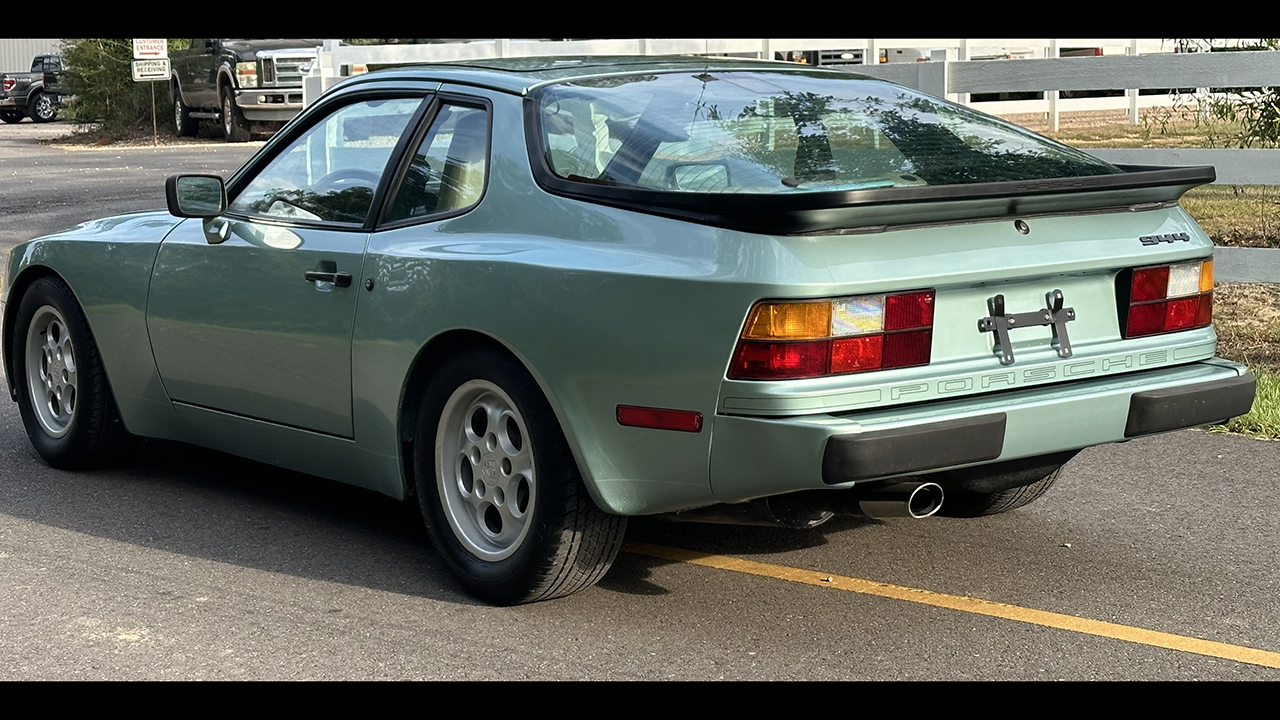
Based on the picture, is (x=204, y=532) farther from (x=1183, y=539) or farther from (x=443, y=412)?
(x=1183, y=539)

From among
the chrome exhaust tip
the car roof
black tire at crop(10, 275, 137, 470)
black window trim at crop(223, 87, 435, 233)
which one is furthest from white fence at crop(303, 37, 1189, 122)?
the chrome exhaust tip

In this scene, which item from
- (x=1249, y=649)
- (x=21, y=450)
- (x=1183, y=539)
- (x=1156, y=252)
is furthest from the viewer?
(x=21, y=450)

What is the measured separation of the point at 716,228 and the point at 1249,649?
174 centimetres

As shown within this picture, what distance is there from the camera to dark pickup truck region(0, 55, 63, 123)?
138 feet

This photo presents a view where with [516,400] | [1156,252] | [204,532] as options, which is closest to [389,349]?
[516,400]

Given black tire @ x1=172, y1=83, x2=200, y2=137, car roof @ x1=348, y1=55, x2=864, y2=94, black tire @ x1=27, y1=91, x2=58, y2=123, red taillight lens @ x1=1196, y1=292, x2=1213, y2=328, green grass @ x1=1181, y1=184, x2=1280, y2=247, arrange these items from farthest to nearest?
black tire @ x1=27, y1=91, x2=58, y2=123
black tire @ x1=172, y1=83, x2=200, y2=137
green grass @ x1=1181, y1=184, x2=1280, y2=247
car roof @ x1=348, y1=55, x2=864, y2=94
red taillight lens @ x1=1196, y1=292, x2=1213, y2=328

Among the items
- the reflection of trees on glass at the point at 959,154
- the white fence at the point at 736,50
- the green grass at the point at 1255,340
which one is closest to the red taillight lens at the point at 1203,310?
the reflection of trees on glass at the point at 959,154

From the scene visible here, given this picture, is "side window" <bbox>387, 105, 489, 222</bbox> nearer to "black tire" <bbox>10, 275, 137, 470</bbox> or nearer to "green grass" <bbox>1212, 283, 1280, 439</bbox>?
"black tire" <bbox>10, 275, 137, 470</bbox>

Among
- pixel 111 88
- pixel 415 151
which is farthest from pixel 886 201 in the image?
pixel 111 88

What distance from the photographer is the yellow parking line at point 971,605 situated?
4.12m

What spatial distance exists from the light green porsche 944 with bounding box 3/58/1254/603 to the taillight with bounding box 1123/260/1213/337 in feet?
0.04

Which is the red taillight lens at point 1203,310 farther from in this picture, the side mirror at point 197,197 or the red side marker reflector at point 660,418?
the side mirror at point 197,197

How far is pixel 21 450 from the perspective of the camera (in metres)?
6.72

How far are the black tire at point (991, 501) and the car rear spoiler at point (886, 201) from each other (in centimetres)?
121
